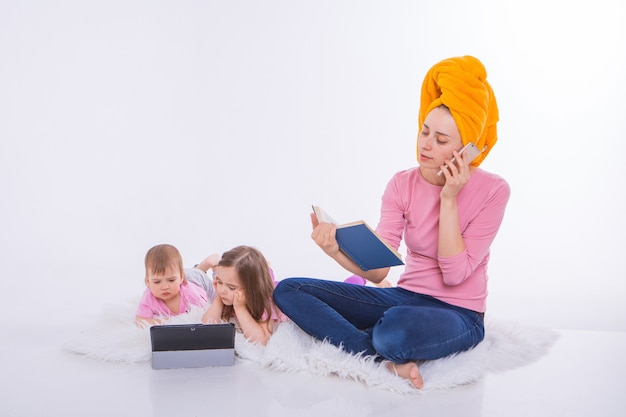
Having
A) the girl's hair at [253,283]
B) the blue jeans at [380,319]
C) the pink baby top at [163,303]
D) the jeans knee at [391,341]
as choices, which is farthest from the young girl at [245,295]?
the jeans knee at [391,341]

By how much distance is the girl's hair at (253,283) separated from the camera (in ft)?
8.33

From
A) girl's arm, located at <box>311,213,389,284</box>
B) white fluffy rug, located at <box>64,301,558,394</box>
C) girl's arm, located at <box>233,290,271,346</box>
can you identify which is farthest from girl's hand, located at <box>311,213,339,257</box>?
girl's arm, located at <box>233,290,271,346</box>

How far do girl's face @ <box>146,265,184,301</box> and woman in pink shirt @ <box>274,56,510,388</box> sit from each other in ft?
1.90

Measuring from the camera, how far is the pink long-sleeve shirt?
2.24 m

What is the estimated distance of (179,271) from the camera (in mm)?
2828

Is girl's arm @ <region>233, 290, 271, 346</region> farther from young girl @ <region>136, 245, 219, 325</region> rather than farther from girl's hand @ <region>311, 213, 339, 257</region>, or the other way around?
girl's hand @ <region>311, 213, 339, 257</region>

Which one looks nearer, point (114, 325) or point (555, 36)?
point (114, 325)

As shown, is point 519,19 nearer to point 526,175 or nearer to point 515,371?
point 526,175

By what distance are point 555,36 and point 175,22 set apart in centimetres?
249

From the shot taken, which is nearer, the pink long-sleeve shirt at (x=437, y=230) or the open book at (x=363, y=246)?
the open book at (x=363, y=246)

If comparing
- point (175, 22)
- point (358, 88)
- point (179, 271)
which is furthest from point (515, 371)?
point (175, 22)

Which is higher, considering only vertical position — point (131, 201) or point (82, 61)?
point (82, 61)

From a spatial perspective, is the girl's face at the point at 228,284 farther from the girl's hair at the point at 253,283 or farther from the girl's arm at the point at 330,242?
the girl's arm at the point at 330,242

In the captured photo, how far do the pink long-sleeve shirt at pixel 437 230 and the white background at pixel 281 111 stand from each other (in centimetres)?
168
